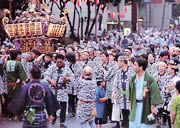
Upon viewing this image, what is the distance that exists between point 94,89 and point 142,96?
1.29 m

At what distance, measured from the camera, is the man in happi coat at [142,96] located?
9.79m

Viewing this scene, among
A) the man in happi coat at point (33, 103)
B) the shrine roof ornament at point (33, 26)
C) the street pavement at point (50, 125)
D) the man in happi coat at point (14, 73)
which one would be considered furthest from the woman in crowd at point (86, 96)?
the shrine roof ornament at point (33, 26)

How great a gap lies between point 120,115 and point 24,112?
4555 mm

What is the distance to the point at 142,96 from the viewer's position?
9.81 m

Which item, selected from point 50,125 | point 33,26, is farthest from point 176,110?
point 33,26

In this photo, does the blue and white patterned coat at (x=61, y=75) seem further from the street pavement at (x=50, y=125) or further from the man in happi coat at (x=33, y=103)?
the man in happi coat at (x=33, y=103)

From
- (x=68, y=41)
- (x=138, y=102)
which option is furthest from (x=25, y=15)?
(x=68, y=41)

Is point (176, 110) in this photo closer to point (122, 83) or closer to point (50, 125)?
point (122, 83)

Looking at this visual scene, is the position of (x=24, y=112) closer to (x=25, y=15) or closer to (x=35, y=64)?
(x=35, y=64)

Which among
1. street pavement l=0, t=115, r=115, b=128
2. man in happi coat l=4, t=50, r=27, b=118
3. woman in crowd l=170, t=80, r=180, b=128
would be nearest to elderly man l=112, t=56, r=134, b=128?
street pavement l=0, t=115, r=115, b=128

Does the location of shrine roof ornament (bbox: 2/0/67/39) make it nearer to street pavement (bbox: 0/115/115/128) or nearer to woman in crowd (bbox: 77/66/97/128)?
street pavement (bbox: 0/115/115/128)

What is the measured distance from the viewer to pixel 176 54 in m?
15.5

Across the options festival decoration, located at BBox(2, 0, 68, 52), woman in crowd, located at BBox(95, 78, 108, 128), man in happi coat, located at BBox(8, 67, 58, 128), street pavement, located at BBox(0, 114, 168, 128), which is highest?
festival decoration, located at BBox(2, 0, 68, 52)

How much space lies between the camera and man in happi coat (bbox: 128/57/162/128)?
9789 mm
